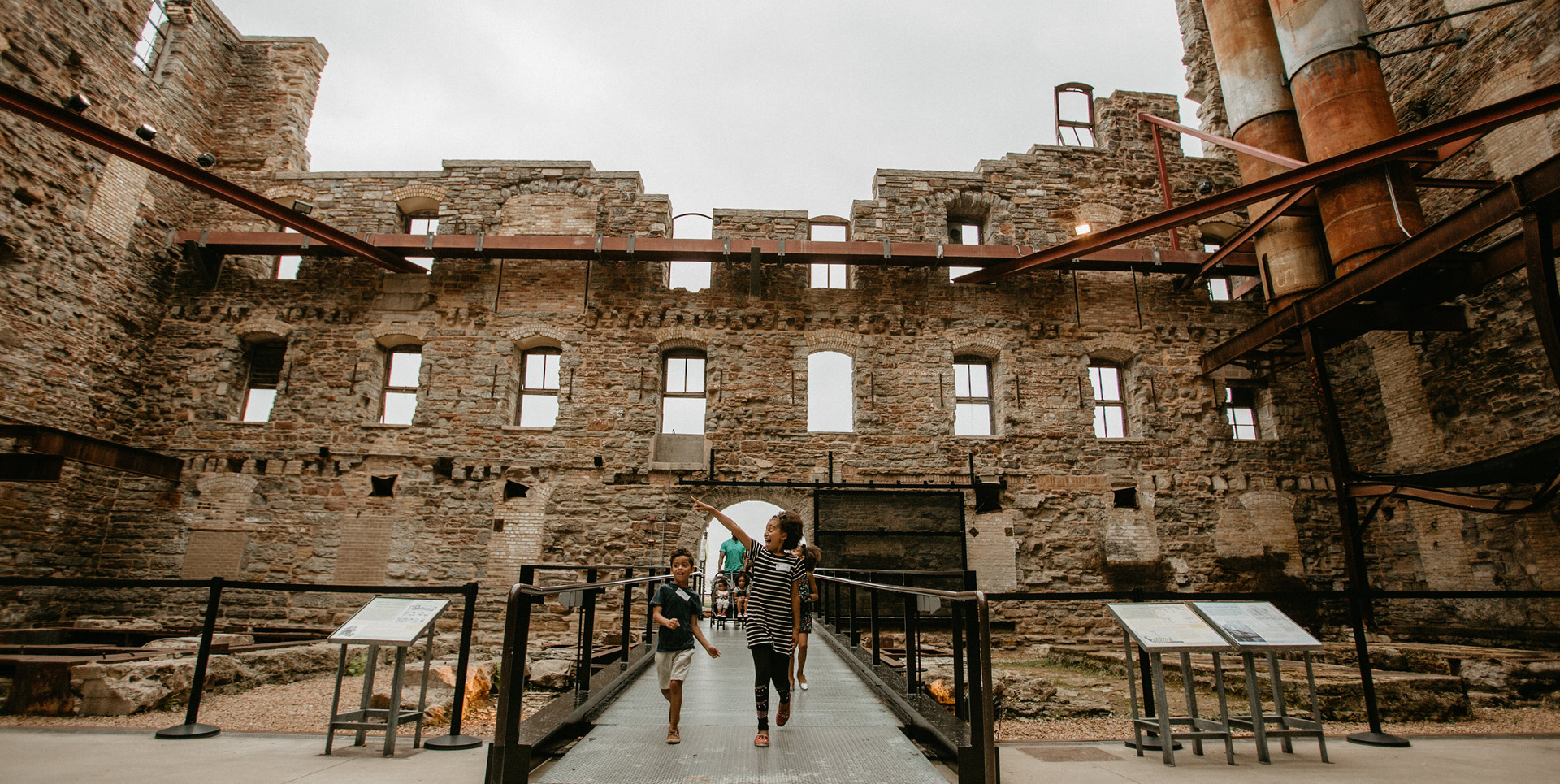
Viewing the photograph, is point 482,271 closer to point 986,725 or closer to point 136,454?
point 136,454

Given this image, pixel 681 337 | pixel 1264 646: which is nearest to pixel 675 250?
pixel 681 337

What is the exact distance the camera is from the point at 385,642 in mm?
4383

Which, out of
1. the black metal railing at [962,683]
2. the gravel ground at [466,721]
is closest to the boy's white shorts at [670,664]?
the black metal railing at [962,683]

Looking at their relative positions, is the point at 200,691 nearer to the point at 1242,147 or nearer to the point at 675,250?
the point at 675,250

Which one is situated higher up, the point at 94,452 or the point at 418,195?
the point at 418,195

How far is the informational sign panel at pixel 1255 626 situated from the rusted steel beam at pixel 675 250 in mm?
8135

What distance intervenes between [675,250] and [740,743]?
30.1 ft

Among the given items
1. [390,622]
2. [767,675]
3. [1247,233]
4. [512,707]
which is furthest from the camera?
[1247,233]

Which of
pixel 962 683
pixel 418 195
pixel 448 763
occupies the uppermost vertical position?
pixel 418 195

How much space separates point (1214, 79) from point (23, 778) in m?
19.3

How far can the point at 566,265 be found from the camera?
12.6 m

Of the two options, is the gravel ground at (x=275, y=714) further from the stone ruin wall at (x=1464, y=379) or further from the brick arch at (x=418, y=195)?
the stone ruin wall at (x=1464, y=379)

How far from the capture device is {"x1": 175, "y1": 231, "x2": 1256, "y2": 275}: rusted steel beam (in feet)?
39.0

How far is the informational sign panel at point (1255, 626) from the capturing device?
427 centimetres
